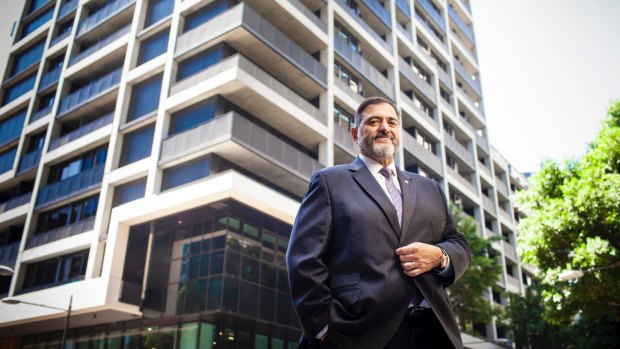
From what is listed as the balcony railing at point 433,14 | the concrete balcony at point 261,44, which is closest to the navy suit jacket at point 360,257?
the concrete balcony at point 261,44

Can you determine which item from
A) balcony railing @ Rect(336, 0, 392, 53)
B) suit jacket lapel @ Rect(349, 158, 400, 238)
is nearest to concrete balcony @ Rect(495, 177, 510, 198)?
balcony railing @ Rect(336, 0, 392, 53)

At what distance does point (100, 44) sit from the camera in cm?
2897

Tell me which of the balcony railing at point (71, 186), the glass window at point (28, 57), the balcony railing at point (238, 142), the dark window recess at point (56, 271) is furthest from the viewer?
the glass window at point (28, 57)

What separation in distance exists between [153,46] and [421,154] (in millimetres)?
16714

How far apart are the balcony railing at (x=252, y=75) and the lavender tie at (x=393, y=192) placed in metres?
18.5

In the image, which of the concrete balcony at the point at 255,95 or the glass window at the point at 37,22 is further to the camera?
the glass window at the point at 37,22

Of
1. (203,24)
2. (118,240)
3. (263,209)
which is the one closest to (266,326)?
(263,209)

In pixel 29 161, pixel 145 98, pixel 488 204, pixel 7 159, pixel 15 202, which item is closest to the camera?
pixel 145 98

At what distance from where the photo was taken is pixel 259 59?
24.0 metres

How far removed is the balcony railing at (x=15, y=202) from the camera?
28.7m

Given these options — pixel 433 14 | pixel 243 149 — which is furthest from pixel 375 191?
pixel 433 14

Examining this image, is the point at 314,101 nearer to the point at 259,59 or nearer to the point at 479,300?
the point at 259,59

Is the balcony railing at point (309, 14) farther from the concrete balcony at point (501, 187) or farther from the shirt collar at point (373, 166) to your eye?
the concrete balcony at point (501, 187)

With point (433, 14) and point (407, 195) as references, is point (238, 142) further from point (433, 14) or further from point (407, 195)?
point (433, 14)
